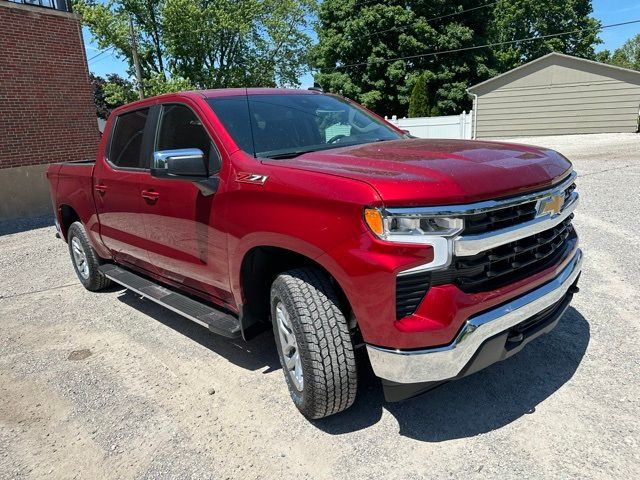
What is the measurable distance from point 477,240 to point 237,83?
33.2m

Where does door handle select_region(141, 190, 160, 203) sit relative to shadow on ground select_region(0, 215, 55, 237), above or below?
above

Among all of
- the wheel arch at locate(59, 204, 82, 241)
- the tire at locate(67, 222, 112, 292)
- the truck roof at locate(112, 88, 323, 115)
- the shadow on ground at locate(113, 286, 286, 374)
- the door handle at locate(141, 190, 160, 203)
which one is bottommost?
the shadow on ground at locate(113, 286, 286, 374)

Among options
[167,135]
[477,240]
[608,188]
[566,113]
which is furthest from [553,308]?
[566,113]

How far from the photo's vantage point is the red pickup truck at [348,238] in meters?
2.21

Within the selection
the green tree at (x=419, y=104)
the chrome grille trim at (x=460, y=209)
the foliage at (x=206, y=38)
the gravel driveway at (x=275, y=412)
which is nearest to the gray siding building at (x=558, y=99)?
the green tree at (x=419, y=104)

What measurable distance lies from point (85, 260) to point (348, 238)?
4199 mm

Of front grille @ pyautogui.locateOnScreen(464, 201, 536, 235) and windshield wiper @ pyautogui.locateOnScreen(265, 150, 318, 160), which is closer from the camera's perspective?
front grille @ pyautogui.locateOnScreen(464, 201, 536, 235)

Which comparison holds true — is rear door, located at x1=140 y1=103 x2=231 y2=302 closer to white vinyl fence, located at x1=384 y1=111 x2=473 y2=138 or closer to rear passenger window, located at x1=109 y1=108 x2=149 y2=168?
rear passenger window, located at x1=109 y1=108 x2=149 y2=168

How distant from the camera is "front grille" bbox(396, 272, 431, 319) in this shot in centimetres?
219

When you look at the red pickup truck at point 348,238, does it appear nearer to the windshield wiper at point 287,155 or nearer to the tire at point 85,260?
the windshield wiper at point 287,155

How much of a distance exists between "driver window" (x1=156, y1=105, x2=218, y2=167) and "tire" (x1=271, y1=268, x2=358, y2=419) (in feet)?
3.77

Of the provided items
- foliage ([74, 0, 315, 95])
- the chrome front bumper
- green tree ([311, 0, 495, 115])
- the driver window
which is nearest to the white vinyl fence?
green tree ([311, 0, 495, 115])

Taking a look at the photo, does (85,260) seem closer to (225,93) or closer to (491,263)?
(225,93)

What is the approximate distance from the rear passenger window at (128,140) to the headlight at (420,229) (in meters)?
2.51
